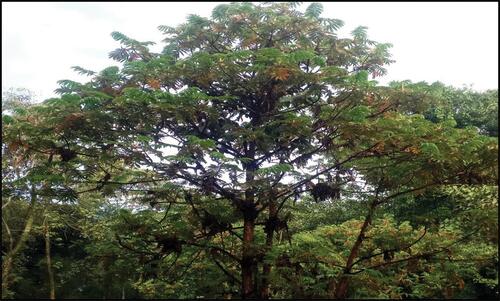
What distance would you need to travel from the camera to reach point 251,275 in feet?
28.0

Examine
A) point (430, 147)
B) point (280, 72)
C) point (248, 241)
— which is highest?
point (280, 72)

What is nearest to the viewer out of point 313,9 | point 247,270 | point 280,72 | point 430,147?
point 430,147

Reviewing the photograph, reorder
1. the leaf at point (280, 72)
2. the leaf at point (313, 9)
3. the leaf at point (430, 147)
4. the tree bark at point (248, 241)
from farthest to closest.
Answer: the tree bark at point (248, 241) → the leaf at point (313, 9) → the leaf at point (280, 72) → the leaf at point (430, 147)

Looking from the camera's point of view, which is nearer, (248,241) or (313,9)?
(313,9)

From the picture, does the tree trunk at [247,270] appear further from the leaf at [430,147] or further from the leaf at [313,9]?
the leaf at [313,9]

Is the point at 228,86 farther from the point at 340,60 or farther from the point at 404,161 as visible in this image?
the point at 404,161

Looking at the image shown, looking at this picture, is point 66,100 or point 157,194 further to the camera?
point 157,194

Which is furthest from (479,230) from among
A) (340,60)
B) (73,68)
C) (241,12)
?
(73,68)

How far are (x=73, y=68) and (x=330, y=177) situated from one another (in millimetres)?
5642

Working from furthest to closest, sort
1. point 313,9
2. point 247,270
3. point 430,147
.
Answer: point 247,270, point 313,9, point 430,147

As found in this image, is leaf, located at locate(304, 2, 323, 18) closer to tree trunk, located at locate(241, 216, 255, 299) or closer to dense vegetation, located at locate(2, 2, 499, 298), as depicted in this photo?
dense vegetation, located at locate(2, 2, 499, 298)

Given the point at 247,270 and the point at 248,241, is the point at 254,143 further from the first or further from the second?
the point at 247,270

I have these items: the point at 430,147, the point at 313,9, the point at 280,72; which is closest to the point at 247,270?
the point at 280,72

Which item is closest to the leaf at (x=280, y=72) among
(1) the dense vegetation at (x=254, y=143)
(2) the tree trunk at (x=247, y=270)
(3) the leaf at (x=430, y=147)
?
(1) the dense vegetation at (x=254, y=143)
